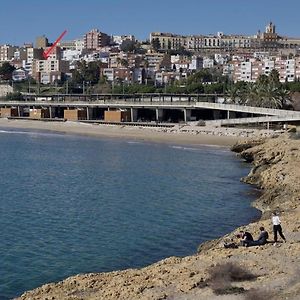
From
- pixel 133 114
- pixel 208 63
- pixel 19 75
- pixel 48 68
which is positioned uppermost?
pixel 208 63

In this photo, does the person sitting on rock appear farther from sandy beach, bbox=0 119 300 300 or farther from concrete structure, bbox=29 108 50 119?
concrete structure, bbox=29 108 50 119

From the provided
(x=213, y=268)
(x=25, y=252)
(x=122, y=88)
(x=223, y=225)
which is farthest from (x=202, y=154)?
(x=122, y=88)

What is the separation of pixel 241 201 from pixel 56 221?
8727 mm

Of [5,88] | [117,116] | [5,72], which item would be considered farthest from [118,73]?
[117,116]

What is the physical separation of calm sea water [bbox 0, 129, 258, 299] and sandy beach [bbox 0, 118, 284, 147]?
1142 centimetres

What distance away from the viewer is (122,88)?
410 feet

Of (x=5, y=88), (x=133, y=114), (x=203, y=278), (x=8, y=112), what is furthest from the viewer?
(x=5, y=88)

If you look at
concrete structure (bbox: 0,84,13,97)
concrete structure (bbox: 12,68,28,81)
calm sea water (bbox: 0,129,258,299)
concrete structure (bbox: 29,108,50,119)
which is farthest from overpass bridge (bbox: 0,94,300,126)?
concrete structure (bbox: 12,68,28,81)

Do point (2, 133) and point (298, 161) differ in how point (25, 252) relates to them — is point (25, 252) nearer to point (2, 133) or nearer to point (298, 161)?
point (298, 161)

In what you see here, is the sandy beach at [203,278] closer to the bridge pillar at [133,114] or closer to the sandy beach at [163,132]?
the sandy beach at [163,132]

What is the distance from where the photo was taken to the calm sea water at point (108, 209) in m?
18.8

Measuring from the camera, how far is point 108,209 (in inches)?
1083

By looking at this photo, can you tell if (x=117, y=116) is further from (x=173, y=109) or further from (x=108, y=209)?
(x=108, y=209)

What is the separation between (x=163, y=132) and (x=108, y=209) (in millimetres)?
46375
